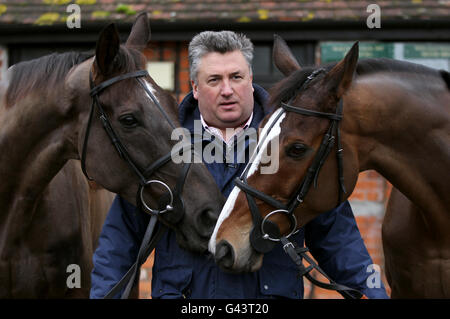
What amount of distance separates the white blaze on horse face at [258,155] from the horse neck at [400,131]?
33 centimetres

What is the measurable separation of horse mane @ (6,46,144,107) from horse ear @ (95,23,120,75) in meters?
0.14

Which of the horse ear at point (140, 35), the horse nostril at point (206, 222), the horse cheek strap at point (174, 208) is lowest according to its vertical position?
the horse nostril at point (206, 222)

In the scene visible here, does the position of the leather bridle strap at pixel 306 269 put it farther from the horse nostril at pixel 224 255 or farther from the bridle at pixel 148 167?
the bridle at pixel 148 167

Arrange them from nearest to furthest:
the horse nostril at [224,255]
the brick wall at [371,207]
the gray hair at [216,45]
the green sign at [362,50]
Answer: the horse nostril at [224,255], the gray hair at [216,45], the green sign at [362,50], the brick wall at [371,207]

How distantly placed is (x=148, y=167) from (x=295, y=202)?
Result: 0.72 metres

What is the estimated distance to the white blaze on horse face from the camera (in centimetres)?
229

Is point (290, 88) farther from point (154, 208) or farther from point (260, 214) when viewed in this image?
point (154, 208)

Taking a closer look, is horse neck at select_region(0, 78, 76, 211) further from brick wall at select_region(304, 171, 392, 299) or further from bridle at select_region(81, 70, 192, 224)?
brick wall at select_region(304, 171, 392, 299)

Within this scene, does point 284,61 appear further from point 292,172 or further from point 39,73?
point 39,73

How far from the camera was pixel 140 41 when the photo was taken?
116 inches

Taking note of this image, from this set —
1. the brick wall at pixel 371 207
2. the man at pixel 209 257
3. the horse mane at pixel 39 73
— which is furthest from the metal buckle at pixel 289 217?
the brick wall at pixel 371 207

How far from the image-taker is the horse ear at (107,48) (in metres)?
2.46

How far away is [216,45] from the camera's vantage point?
8.50 ft

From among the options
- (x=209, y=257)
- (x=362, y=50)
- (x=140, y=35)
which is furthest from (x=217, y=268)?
(x=362, y=50)
